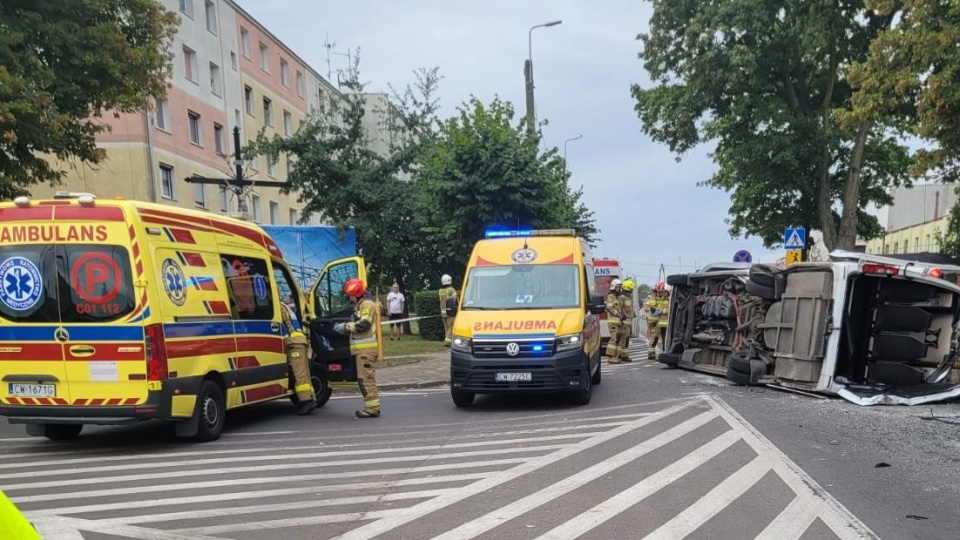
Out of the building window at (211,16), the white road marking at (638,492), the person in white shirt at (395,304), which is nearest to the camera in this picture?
the white road marking at (638,492)

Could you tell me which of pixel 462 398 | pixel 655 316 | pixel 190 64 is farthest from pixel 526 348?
pixel 190 64

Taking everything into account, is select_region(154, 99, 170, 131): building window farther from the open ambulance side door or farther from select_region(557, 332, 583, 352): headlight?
select_region(557, 332, 583, 352): headlight

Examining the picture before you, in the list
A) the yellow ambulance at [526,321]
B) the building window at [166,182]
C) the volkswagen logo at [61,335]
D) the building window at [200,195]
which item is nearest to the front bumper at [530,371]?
the yellow ambulance at [526,321]

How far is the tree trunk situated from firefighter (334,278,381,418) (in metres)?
19.6

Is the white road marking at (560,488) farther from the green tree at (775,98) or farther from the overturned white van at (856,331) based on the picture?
the green tree at (775,98)

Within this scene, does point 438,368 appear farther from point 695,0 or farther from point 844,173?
point 844,173

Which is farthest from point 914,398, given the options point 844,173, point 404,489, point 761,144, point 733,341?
point 844,173

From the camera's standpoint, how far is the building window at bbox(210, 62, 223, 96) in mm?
33188

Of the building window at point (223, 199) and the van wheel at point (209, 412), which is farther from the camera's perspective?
the building window at point (223, 199)

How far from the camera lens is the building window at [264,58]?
1539 inches

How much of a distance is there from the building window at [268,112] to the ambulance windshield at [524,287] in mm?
31515

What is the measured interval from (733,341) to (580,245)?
397cm

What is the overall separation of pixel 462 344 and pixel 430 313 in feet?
36.6

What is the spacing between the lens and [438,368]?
1448 centimetres
